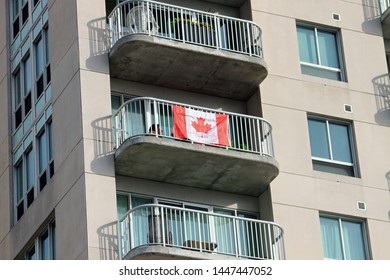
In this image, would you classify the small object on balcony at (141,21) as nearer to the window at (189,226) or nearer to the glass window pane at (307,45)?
the window at (189,226)

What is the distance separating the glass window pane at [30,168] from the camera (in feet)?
145

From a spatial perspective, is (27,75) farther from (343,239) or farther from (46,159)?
(343,239)

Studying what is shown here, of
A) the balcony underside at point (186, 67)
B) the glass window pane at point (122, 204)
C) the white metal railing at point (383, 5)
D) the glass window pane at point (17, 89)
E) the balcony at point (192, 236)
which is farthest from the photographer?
the glass window pane at point (17, 89)

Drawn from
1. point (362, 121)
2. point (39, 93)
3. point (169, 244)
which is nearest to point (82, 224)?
point (169, 244)

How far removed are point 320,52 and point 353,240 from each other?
6.06m

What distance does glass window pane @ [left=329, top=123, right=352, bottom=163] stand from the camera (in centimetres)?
4362

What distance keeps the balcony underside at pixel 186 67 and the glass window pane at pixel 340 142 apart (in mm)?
2639

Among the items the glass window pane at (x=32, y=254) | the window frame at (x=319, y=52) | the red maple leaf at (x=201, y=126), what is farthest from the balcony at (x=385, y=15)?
the glass window pane at (x=32, y=254)

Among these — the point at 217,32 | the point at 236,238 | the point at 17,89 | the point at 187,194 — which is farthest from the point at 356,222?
the point at 17,89

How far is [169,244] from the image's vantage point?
3909cm

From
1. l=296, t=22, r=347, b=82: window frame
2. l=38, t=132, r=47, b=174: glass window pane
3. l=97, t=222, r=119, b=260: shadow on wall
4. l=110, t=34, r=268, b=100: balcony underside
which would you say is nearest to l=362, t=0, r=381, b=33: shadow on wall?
l=296, t=22, r=347, b=82: window frame

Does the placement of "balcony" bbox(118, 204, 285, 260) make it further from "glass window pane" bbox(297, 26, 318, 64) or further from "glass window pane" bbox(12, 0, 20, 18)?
"glass window pane" bbox(12, 0, 20, 18)

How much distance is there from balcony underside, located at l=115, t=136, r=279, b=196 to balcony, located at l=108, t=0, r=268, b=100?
9.37 feet

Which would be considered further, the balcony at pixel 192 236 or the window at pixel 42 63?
the window at pixel 42 63
